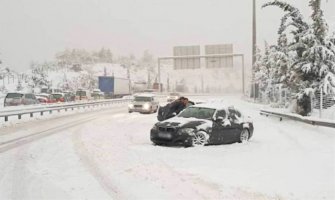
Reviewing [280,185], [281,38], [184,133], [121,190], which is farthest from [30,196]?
[281,38]

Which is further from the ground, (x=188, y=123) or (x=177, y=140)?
(x=188, y=123)

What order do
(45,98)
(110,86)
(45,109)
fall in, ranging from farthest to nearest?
(110,86), (45,98), (45,109)

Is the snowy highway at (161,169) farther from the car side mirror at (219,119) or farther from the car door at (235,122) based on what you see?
the car side mirror at (219,119)

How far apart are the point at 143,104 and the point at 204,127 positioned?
2422 cm

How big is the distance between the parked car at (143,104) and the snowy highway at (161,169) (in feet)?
70.9

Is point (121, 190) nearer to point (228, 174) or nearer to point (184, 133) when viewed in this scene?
point (228, 174)

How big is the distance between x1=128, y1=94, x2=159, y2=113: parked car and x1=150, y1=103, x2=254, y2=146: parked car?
2205 centimetres

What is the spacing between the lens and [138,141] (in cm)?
1747

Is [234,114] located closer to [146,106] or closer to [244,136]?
[244,136]

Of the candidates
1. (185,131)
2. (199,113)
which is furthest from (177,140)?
(199,113)

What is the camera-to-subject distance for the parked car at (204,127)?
15.4 m

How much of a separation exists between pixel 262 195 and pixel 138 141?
9275 millimetres

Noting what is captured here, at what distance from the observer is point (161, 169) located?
11.1m

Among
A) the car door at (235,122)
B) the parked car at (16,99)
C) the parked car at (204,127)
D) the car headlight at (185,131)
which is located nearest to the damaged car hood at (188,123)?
the parked car at (204,127)
